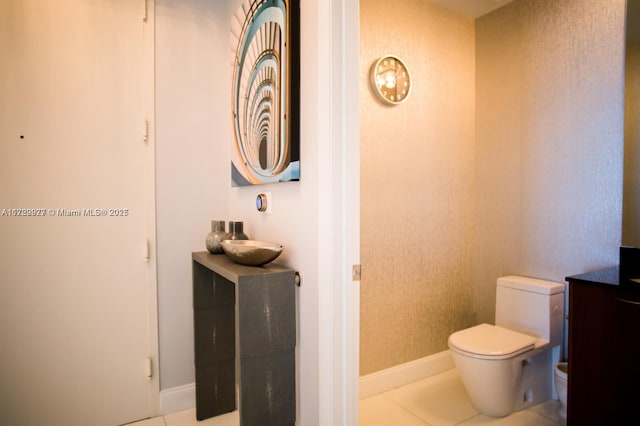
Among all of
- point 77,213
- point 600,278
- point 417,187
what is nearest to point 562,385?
point 600,278

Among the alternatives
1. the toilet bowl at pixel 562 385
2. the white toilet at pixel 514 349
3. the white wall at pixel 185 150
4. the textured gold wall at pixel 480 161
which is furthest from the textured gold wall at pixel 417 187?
the white wall at pixel 185 150

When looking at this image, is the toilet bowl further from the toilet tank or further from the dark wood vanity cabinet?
the dark wood vanity cabinet

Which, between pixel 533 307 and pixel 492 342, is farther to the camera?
pixel 533 307

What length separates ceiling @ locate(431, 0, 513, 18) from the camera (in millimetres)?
2539

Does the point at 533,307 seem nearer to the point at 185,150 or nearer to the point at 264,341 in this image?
the point at 264,341

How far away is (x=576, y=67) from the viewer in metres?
2.18

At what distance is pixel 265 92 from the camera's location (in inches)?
66.0

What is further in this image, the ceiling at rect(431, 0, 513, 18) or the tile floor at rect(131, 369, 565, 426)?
the ceiling at rect(431, 0, 513, 18)

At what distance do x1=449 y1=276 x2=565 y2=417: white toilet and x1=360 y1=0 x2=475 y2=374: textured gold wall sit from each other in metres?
0.39

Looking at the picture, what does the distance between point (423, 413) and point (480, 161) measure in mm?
1840

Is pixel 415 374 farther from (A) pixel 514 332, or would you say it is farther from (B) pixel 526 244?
(B) pixel 526 244

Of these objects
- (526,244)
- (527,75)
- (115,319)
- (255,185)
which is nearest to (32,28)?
(255,185)

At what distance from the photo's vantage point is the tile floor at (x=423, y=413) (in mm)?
2002

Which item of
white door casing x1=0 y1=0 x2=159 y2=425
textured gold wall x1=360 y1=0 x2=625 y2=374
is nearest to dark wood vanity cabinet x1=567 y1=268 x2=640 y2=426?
textured gold wall x1=360 y1=0 x2=625 y2=374
